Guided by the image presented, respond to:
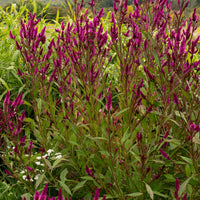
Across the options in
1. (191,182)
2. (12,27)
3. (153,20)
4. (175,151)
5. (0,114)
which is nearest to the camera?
(191,182)

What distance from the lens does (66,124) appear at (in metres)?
2.05

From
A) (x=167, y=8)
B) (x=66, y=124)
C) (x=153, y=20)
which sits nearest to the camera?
(x=153, y=20)

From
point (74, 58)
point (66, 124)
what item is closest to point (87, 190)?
point (66, 124)

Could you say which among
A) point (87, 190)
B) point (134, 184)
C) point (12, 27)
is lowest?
point (87, 190)

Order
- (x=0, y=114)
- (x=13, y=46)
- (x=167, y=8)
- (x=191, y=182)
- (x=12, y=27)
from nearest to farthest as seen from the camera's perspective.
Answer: (x=191, y=182) < (x=0, y=114) < (x=167, y=8) < (x=13, y=46) < (x=12, y=27)

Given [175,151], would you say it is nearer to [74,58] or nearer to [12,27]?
[74,58]

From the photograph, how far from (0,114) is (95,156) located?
737 millimetres

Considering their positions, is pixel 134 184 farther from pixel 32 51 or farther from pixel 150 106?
pixel 32 51

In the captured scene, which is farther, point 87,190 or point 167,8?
point 167,8

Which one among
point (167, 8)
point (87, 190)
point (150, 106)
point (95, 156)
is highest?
point (167, 8)

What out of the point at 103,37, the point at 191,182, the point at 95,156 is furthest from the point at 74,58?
the point at 191,182

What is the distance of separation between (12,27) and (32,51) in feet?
8.94

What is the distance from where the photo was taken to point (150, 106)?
167 cm

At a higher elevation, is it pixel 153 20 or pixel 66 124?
pixel 153 20
